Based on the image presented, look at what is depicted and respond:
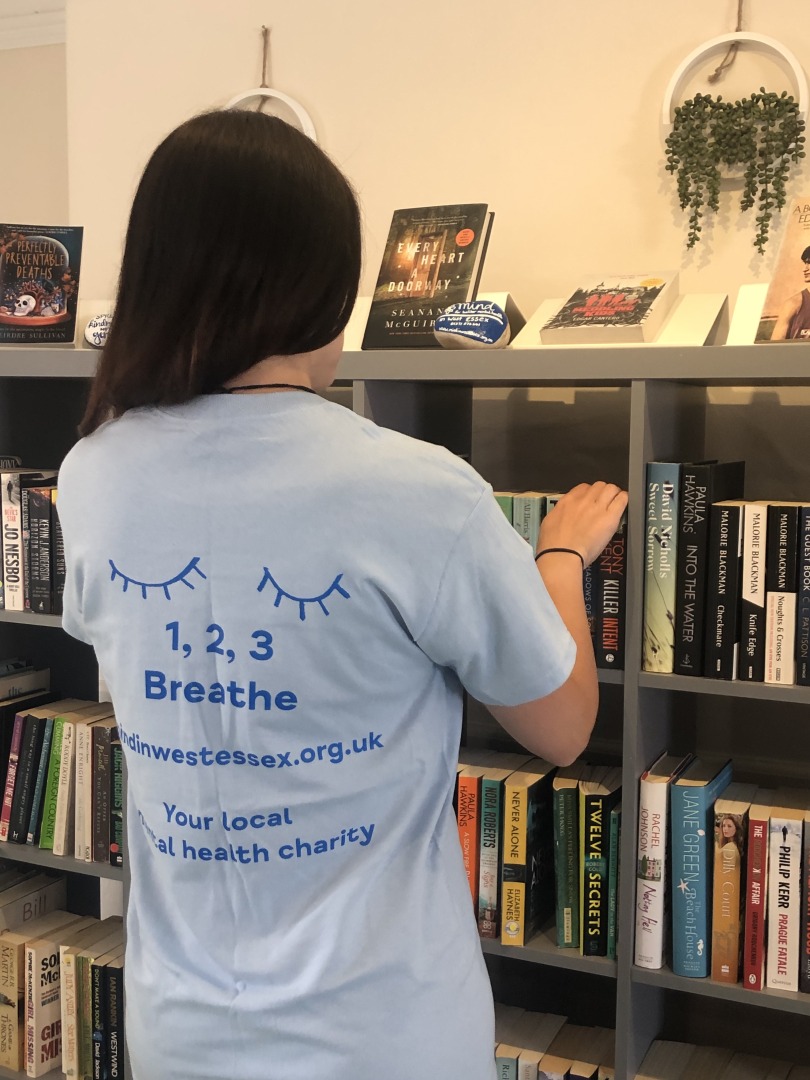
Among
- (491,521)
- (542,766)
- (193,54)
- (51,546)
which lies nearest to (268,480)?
(491,521)

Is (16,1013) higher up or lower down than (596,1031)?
lower down

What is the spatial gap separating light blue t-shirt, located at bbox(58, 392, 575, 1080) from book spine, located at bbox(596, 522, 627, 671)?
1.75 ft

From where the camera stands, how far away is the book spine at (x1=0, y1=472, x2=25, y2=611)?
6.04 ft

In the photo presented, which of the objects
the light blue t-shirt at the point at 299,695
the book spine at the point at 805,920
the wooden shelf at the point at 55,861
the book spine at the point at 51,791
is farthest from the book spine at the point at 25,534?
the book spine at the point at 805,920

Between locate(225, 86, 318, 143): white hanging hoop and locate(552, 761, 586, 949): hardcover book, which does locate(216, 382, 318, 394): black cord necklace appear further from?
locate(225, 86, 318, 143): white hanging hoop

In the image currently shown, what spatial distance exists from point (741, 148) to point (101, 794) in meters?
1.49

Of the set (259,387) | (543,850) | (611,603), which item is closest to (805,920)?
(543,850)

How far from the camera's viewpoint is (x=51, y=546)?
1830mm

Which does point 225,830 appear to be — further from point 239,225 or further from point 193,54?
point 193,54

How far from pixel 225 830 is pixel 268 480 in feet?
0.99

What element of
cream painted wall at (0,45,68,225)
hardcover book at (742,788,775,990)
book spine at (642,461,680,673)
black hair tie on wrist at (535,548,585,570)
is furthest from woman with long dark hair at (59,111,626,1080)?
cream painted wall at (0,45,68,225)

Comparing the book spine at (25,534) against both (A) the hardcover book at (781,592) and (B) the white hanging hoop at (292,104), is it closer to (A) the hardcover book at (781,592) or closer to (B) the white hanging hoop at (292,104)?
(B) the white hanging hoop at (292,104)

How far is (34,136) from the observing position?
2523mm

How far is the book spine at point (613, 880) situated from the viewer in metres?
1.48
